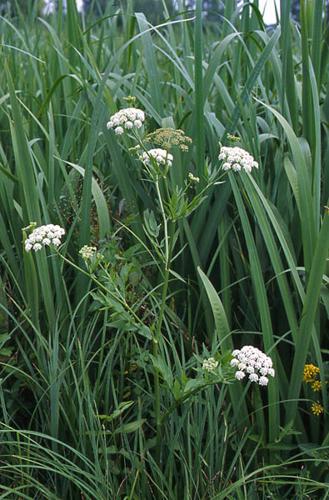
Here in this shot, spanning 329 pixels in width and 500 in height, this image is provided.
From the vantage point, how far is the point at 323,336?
1997 millimetres

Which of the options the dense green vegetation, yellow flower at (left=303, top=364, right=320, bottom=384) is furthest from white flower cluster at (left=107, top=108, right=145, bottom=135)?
yellow flower at (left=303, top=364, right=320, bottom=384)

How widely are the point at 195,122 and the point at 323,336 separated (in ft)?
2.21

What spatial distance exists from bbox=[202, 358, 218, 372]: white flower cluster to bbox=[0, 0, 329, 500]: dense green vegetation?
0.07ft

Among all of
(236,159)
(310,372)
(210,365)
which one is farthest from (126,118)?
(310,372)

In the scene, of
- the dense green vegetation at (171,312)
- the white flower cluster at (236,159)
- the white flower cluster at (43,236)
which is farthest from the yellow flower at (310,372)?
the white flower cluster at (43,236)

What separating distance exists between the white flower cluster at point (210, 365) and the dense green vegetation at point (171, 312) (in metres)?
0.02

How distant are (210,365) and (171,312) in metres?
0.50

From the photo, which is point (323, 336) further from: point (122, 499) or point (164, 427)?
point (122, 499)

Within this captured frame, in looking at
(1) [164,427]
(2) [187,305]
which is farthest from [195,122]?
(1) [164,427]

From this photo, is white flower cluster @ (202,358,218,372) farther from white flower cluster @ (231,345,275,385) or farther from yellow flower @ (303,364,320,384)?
yellow flower @ (303,364,320,384)

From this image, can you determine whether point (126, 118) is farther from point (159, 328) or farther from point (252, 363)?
point (252, 363)

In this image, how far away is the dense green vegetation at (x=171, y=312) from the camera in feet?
5.29

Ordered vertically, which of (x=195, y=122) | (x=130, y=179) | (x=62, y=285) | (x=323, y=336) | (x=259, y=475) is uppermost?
(x=195, y=122)

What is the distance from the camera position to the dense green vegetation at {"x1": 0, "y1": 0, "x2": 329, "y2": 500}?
1612mm
